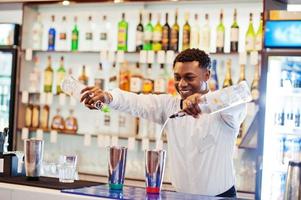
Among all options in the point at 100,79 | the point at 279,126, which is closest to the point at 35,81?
the point at 100,79

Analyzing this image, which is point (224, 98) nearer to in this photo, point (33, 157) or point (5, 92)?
point (33, 157)

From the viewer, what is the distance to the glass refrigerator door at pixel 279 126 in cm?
437

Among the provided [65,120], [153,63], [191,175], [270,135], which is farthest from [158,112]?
[65,120]

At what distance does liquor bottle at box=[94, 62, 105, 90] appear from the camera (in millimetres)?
5474

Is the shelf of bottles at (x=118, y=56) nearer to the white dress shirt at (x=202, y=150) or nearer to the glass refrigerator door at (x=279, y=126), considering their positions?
the glass refrigerator door at (x=279, y=126)

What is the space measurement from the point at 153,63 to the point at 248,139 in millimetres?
1184

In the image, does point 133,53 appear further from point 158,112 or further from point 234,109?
point 234,109

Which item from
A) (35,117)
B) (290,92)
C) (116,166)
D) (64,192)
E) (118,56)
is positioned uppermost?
(118,56)

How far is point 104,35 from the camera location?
546cm

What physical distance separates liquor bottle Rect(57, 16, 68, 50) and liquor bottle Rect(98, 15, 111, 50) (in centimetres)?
35

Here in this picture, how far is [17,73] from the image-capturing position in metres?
5.52

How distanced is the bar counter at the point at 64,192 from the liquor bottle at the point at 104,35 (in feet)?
9.50

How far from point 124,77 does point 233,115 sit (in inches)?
94.5

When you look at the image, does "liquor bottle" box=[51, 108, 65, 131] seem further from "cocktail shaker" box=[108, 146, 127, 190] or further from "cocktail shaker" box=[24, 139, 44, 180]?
"cocktail shaker" box=[108, 146, 127, 190]
